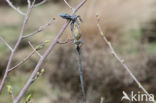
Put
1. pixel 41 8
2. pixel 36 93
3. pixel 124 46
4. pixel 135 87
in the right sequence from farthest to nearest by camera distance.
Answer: pixel 41 8 < pixel 124 46 < pixel 36 93 < pixel 135 87

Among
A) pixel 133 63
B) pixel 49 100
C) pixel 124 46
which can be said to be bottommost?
pixel 49 100

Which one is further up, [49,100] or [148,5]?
[148,5]

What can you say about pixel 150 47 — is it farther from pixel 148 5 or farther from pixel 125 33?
pixel 148 5

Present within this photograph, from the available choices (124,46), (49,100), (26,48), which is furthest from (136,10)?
(49,100)

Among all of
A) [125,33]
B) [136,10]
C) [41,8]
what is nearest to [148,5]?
[136,10]

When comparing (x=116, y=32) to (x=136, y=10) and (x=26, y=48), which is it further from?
(x=26, y=48)

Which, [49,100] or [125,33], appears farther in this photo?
[125,33]

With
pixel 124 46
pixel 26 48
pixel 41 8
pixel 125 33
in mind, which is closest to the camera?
pixel 124 46
